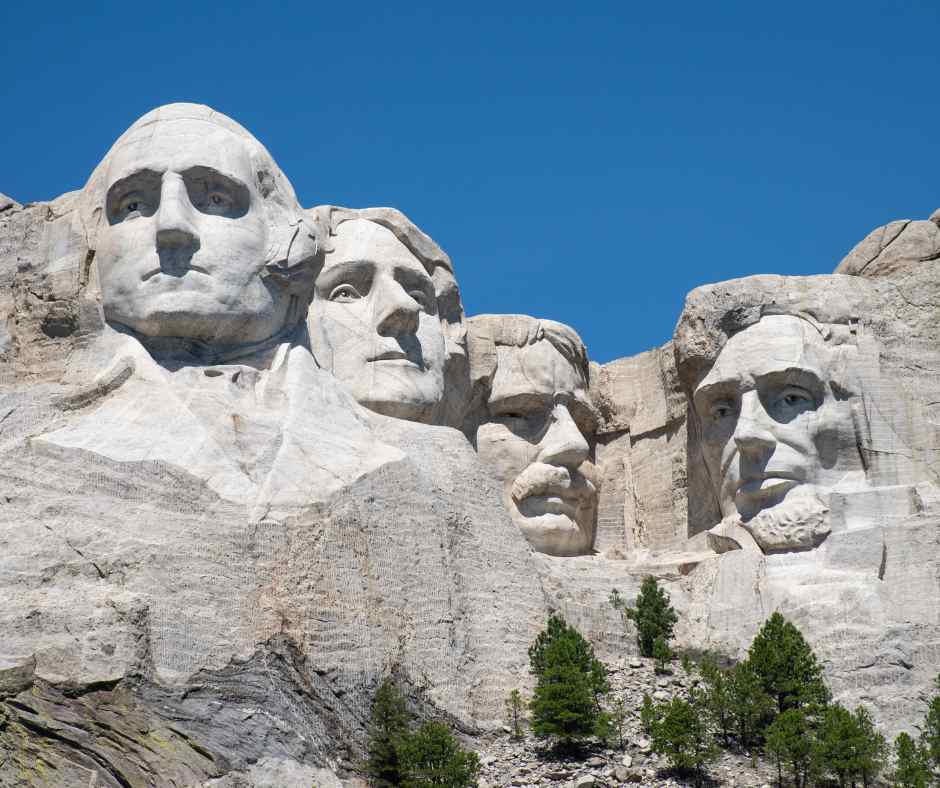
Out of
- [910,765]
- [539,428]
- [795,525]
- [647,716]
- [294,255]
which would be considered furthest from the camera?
[539,428]

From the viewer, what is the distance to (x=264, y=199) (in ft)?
69.2

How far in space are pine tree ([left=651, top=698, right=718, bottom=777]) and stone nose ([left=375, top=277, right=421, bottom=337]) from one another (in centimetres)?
470

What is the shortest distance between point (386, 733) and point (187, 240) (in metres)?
4.06

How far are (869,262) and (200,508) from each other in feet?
23.9

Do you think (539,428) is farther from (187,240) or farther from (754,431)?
(187,240)

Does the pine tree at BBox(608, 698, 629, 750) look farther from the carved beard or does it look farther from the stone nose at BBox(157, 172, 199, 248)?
the stone nose at BBox(157, 172, 199, 248)

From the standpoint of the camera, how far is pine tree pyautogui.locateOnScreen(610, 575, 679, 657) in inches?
837

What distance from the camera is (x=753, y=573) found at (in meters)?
21.8

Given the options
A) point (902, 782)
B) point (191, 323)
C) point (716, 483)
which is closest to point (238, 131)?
point (191, 323)

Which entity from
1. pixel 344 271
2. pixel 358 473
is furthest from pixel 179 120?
pixel 358 473

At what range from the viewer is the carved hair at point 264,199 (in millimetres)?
20828

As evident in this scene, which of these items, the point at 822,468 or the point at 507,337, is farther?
the point at 507,337

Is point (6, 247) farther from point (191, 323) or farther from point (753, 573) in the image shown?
point (753, 573)

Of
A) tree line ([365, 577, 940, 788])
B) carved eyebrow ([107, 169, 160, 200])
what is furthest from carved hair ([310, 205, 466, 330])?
tree line ([365, 577, 940, 788])
